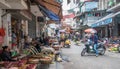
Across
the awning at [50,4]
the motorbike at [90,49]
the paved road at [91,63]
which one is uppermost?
the awning at [50,4]

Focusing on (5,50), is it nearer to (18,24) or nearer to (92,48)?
(18,24)

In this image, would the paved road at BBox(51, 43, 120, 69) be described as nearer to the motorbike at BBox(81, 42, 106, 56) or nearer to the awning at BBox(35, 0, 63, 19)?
the awning at BBox(35, 0, 63, 19)

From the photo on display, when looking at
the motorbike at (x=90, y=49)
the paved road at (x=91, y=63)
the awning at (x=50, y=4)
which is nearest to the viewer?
the awning at (x=50, y=4)

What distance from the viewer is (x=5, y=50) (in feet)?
36.8

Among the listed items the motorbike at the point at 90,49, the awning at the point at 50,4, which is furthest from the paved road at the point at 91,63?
the motorbike at the point at 90,49

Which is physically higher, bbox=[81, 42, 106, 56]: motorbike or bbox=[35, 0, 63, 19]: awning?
bbox=[35, 0, 63, 19]: awning

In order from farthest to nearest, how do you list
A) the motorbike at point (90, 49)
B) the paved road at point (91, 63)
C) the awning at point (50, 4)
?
the motorbike at point (90, 49) → the paved road at point (91, 63) → the awning at point (50, 4)

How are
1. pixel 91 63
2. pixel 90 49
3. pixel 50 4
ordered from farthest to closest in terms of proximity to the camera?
pixel 90 49 → pixel 91 63 → pixel 50 4

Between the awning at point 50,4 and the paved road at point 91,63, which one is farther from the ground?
the awning at point 50,4

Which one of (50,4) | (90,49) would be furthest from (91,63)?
(90,49)

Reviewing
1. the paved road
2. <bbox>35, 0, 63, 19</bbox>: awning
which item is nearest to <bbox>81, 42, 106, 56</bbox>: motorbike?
the paved road

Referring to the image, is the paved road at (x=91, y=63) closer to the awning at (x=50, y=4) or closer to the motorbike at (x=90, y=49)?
the awning at (x=50, y=4)

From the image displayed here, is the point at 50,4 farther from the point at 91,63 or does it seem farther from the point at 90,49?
the point at 90,49

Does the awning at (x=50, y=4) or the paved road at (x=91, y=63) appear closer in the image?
the awning at (x=50, y=4)
